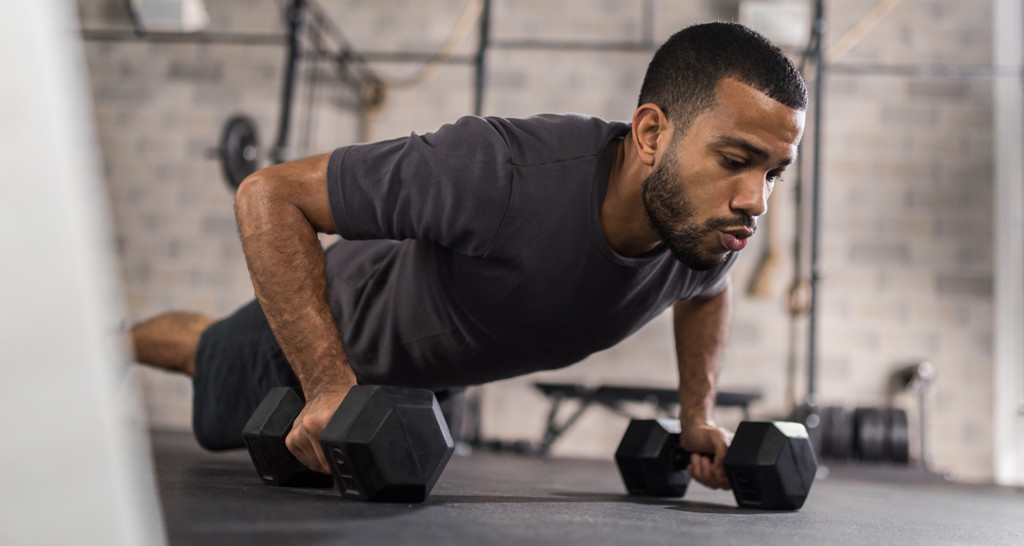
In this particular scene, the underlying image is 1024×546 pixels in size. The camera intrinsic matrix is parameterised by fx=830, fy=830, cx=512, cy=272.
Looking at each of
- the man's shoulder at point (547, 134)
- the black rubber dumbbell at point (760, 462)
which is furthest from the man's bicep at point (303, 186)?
the black rubber dumbbell at point (760, 462)

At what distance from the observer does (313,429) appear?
1104mm

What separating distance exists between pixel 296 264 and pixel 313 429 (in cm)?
27

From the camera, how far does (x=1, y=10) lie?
44cm

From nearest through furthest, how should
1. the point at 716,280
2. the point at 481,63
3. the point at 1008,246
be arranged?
the point at 716,280 → the point at 481,63 → the point at 1008,246

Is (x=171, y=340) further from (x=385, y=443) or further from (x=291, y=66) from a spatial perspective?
(x=291, y=66)

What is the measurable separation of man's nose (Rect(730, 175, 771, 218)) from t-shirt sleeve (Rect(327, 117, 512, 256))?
351 millimetres

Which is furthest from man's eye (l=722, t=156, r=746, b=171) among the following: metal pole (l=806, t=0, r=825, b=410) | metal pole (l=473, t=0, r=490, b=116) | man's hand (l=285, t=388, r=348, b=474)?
metal pole (l=473, t=0, r=490, b=116)

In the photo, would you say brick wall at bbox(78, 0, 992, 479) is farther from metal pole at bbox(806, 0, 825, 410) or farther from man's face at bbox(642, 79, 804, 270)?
man's face at bbox(642, 79, 804, 270)

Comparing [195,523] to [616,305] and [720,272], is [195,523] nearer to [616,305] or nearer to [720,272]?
[616,305]

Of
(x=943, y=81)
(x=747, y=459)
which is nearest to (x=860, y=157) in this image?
(x=943, y=81)

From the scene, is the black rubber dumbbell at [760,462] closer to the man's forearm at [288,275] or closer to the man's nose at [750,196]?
the man's nose at [750,196]

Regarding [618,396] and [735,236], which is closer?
[735,236]

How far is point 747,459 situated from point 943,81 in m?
4.70

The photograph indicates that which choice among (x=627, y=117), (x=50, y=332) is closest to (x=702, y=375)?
(x=50, y=332)
